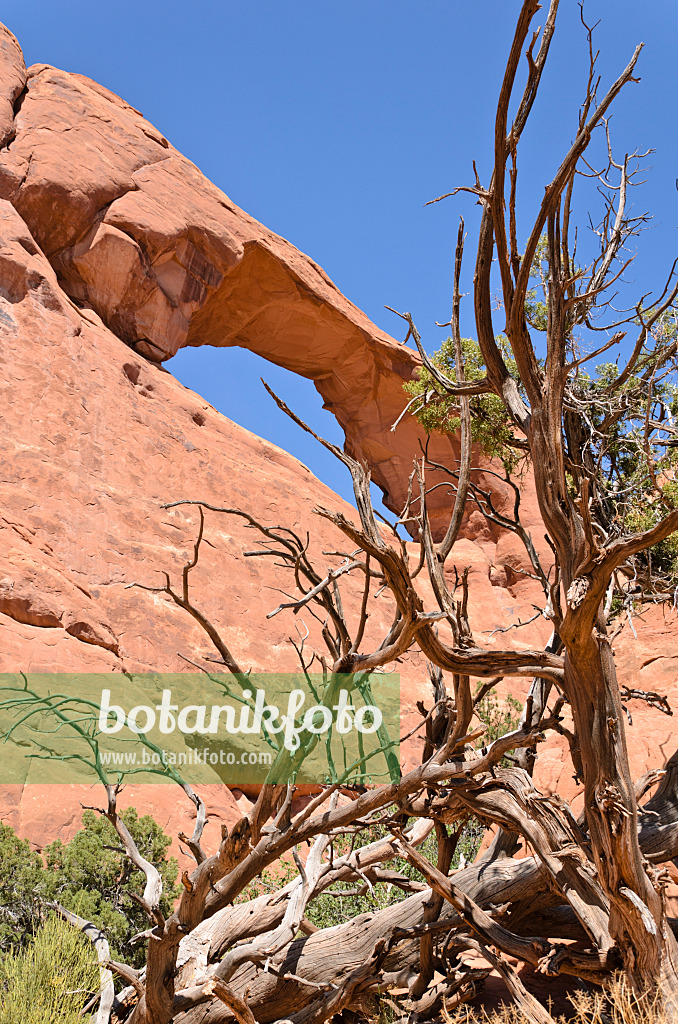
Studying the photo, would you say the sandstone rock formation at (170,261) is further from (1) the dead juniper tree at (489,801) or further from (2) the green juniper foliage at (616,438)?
(1) the dead juniper tree at (489,801)

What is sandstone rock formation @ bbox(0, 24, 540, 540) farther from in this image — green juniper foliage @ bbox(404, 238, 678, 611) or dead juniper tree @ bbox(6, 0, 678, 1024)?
dead juniper tree @ bbox(6, 0, 678, 1024)

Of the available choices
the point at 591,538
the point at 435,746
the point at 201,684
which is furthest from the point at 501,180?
the point at 201,684

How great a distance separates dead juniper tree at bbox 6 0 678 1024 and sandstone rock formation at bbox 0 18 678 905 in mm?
4745

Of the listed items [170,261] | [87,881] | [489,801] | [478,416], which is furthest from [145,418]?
[489,801]

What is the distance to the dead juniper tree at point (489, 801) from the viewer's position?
4.43 m

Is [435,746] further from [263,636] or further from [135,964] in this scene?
[263,636]

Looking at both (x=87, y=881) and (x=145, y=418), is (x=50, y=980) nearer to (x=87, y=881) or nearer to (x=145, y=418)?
(x=87, y=881)

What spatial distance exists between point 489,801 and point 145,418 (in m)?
14.9

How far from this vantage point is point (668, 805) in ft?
→ 20.3

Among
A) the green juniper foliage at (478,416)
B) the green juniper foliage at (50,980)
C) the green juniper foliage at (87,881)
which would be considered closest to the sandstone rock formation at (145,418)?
the green juniper foliage at (87,881)

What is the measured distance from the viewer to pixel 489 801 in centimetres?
586

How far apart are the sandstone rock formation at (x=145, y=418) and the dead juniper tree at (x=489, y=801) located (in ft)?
15.6

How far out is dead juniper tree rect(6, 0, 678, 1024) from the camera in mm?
4434

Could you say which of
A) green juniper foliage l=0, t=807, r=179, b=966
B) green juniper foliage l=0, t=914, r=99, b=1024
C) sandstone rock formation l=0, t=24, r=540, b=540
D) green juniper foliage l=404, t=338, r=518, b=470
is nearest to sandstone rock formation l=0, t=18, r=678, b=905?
sandstone rock formation l=0, t=24, r=540, b=540
